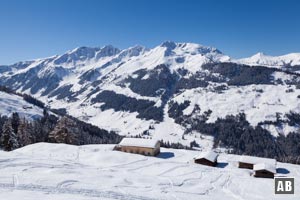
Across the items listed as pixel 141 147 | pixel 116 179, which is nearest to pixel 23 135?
pixel 141 147

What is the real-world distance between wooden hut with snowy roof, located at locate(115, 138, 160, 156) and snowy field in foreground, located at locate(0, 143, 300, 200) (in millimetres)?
9656

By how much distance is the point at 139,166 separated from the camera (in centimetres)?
6750

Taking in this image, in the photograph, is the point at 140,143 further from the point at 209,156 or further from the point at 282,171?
the point at 282,171

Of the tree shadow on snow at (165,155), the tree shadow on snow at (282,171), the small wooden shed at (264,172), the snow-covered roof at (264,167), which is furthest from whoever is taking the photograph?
the tree shadow on snow at (165,155)

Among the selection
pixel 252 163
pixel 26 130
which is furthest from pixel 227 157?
pixel 26 130

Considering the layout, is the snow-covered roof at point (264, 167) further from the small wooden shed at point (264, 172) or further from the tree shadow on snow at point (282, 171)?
the tree shadow on snow at point (282, 171)

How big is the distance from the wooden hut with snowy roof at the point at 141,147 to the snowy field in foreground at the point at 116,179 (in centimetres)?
966

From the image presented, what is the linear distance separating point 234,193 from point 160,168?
62.0 ft

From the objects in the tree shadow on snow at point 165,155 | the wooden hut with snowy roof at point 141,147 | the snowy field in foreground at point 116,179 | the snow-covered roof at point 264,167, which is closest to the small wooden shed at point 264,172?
the snow-covered roof at point 264,167

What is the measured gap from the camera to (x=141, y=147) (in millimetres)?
87750

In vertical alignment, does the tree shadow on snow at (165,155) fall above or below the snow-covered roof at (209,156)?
below

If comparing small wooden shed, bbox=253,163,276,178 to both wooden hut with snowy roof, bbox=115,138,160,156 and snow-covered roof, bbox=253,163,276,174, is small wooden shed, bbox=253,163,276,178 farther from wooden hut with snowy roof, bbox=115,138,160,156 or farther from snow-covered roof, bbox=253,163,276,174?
wooden hut with snowy roof, bbox=115,138,160,156

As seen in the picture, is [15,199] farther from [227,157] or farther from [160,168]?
[227,157]

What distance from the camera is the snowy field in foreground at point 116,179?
129ft
